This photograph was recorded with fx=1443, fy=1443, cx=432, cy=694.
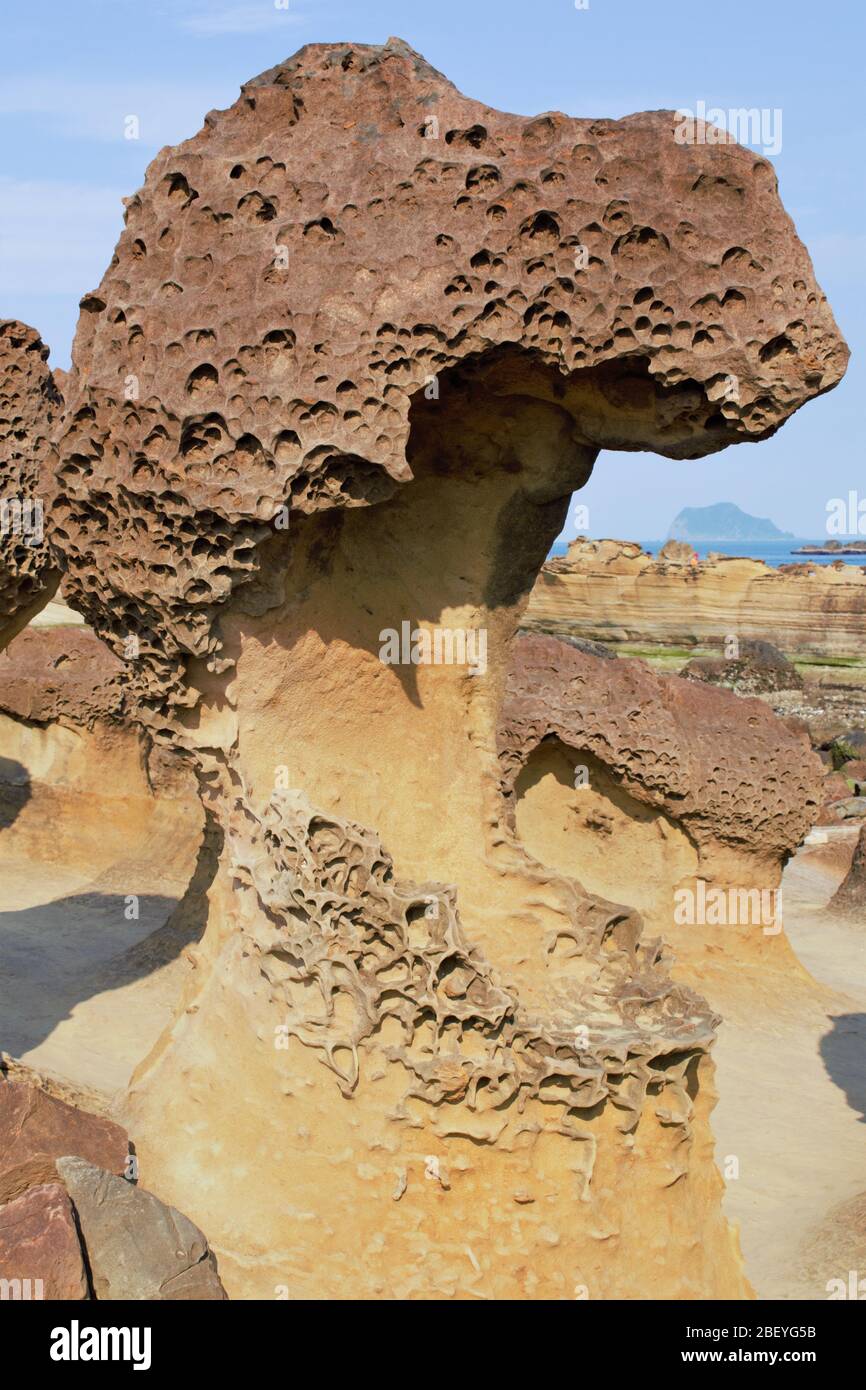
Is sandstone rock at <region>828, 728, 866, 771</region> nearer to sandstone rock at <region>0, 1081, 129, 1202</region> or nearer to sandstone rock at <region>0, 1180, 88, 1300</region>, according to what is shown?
sandstone rock at <region>0, 1081, 129, 1202</region>

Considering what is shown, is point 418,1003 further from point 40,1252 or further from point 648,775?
point 648,775

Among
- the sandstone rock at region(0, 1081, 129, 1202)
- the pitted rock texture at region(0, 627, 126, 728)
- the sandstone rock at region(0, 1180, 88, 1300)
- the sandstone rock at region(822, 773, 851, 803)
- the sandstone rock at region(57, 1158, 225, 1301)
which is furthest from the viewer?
the sandstone rock at region(822, 773, 851, 803)

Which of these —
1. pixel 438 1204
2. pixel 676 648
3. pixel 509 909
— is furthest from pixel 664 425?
pixel 676 648

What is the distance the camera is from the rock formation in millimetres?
27312

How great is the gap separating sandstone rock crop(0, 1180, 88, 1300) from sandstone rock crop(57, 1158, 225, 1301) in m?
0.11

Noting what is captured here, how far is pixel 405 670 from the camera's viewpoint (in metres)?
4.95

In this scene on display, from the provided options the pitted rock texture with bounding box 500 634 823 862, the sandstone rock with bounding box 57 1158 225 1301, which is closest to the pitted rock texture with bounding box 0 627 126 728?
the pitted rock texture with bounding box 500 634 823 862

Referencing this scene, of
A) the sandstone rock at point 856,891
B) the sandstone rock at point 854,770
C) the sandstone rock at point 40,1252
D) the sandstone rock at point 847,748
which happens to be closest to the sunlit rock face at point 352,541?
the sandstone rock at point 40,1252

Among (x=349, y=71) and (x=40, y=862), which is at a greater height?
(x=349, y=71)

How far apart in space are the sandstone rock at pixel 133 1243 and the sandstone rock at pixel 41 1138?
0.27 feet

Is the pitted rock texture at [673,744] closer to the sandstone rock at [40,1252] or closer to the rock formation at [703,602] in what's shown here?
the sandstone rock at [40,1252]

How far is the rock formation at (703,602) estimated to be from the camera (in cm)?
2731

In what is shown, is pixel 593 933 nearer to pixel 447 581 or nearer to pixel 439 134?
pixel 447 581

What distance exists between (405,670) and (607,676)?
14.3 feet
